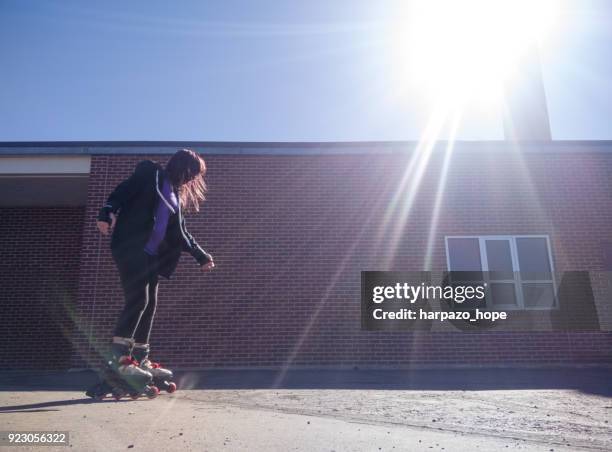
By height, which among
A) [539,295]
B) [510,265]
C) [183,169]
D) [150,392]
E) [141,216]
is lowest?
[150,392]

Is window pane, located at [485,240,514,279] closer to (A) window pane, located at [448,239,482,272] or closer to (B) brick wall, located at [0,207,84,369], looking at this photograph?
(A) window pane, located at [448,239,482,272]

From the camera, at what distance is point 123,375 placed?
2941mm

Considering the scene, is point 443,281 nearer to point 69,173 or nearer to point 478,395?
point 478,395

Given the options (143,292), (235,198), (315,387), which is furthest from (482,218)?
(143,292)

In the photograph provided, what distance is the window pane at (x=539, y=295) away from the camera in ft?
25.6

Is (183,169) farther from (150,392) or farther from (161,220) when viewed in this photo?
(150,392)

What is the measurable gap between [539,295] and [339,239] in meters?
3.77

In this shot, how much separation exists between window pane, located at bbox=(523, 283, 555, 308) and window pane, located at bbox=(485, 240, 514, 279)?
14.8 inches

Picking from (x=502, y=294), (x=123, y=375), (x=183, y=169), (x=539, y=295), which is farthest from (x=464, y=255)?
(x=123, y=375)

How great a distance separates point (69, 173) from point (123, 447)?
Answer: 760cm

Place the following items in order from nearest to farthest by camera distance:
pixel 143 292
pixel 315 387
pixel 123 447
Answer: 1. pixel 123 447
2. pixel 143 292
3. pixel 315 387

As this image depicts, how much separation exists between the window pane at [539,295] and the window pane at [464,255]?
947mm

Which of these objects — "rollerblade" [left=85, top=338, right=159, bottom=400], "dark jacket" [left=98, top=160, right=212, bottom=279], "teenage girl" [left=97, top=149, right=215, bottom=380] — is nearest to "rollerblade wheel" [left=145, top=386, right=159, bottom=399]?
"rollerblade" [left=85, top=338, right=159, bottom=400]

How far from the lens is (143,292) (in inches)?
118
